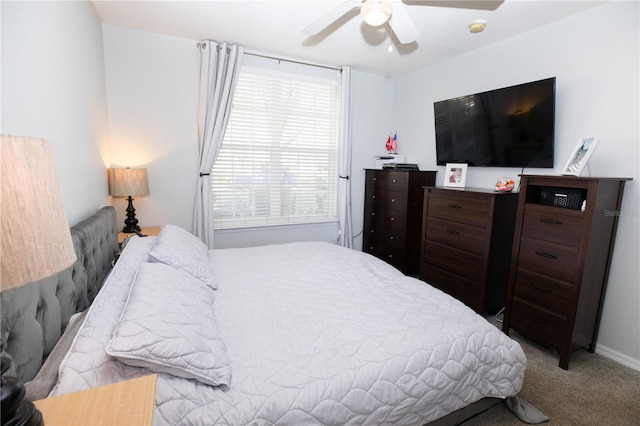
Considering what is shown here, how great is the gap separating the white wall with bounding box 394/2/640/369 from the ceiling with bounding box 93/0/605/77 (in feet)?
0.50

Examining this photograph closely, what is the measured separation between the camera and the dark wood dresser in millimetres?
2658

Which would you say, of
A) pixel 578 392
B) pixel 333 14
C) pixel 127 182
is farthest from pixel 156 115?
pixel 578 392

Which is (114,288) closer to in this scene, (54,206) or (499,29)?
(54,206)

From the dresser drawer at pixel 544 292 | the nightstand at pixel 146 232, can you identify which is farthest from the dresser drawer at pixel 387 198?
the nightstand at pixel 146 232

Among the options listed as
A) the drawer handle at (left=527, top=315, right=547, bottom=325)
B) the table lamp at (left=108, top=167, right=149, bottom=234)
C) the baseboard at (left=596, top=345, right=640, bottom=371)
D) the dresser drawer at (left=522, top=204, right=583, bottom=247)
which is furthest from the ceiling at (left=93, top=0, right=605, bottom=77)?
the baseboard at (left=596, top=345, right=640, bottom=371)

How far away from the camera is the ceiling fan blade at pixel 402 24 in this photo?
71.0 inches

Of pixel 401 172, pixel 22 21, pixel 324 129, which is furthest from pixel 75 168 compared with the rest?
pixel 401 172

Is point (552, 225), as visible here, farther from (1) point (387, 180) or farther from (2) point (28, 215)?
(2) point (28, 215)

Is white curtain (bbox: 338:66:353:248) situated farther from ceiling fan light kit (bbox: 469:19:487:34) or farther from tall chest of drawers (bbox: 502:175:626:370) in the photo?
tall chest of drawers (bbox: 502:175:626:370)

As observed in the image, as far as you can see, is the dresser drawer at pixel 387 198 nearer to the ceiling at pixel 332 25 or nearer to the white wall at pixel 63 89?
the ceiling at pixel 332 25

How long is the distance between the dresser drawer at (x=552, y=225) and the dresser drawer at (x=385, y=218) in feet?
4.52

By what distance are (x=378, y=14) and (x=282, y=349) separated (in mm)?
1777

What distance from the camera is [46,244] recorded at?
563 millimetres

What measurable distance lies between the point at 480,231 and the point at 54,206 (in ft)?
9.35
